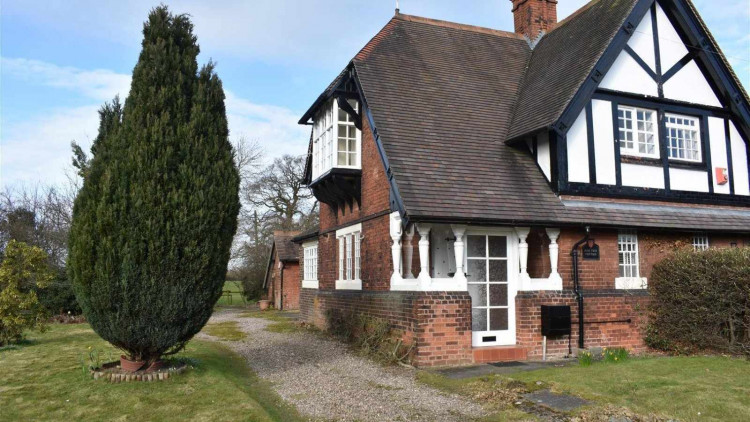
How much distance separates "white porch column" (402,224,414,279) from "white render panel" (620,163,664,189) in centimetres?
530

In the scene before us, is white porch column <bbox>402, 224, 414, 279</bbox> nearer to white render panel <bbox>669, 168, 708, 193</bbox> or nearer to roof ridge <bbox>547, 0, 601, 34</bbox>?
white render panel <bbox>669, 168, 708, 193</bbox>

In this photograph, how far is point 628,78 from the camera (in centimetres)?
1355

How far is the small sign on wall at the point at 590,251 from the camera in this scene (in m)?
12.1

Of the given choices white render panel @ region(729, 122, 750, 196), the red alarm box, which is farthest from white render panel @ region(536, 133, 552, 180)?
white render panel @ region(729, 122, 750, 196)

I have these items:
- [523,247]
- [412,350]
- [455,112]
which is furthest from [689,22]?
[412,350]

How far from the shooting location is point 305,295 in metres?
19.5

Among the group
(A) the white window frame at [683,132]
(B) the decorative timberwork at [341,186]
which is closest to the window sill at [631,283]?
(A) the white window frame at [683,132]

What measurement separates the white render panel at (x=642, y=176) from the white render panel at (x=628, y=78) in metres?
1.87

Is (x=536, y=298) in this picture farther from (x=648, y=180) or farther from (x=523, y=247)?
(x=648, y=180)

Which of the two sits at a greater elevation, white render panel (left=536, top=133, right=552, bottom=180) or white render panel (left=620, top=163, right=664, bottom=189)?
white render panel (left=536, top=133, right=552, bottom=180)

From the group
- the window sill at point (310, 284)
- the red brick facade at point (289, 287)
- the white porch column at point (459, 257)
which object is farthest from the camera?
the red brick facade at point (289, 287)

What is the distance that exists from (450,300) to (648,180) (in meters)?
6.22

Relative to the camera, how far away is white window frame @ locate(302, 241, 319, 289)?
1943 centimetres

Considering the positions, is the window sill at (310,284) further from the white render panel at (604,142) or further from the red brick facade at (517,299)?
the white render panel at (604,142)
